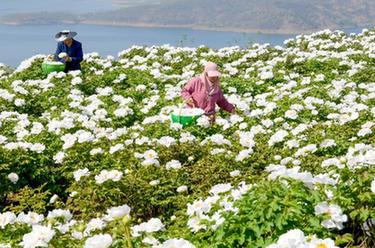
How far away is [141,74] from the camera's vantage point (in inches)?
491

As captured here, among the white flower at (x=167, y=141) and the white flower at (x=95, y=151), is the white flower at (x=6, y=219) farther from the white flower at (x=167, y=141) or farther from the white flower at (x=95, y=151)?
the white flower at (x=167, y=141)

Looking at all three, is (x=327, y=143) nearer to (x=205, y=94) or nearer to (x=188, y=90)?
(x=205, y=94)

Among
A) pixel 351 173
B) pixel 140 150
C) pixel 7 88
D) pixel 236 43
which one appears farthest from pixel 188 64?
pixel 351 173

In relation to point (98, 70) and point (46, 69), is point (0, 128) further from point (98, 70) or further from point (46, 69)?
point (98, 70)

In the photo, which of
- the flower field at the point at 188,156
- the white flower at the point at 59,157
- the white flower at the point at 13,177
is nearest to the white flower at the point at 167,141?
the flower field at the point at 188,156

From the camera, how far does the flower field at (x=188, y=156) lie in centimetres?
381

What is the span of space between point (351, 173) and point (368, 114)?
168 inches

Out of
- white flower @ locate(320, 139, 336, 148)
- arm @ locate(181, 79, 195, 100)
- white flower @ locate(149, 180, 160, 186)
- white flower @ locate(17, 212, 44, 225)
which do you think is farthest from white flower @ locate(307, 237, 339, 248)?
arm @ locate(181, 79, 195, 100)

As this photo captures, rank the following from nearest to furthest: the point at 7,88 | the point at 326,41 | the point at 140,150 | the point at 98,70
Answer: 1. the point at 140,150
2. the point at 7,88
3. the point at 98,70
4. the point at 326,41

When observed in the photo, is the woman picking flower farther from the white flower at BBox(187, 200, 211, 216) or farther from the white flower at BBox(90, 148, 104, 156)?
the white flower at BBox(187, 200, 211, 216)

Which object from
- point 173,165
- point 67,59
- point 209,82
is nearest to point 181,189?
point 173,165

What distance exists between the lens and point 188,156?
7.20 m

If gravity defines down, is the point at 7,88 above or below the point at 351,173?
below

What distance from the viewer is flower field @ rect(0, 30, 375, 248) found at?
3811 mm
